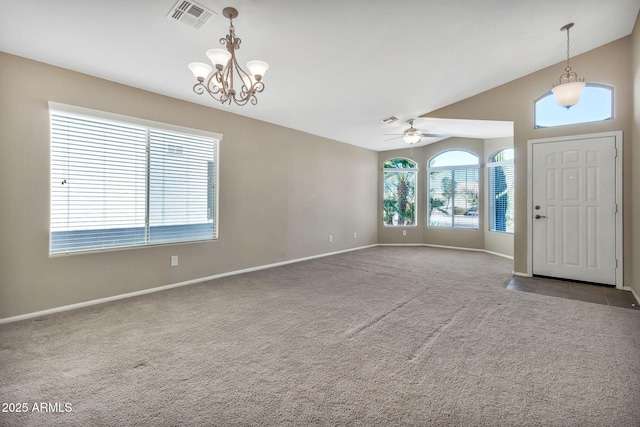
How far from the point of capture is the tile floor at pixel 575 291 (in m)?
3.49

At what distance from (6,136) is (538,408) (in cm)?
479

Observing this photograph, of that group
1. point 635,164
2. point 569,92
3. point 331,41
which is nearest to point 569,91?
point 569,92

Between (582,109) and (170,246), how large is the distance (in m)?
6.05

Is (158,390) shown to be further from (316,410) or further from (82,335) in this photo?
(82,335)

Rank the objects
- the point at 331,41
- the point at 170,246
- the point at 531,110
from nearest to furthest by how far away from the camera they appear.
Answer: the point at 331,41 < the point at 170,246 < the point at 531,110

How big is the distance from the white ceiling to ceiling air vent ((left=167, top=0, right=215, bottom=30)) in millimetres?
61

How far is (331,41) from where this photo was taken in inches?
120

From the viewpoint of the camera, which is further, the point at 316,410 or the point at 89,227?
the point at 89,227

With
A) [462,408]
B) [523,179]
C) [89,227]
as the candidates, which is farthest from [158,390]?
[523,179]

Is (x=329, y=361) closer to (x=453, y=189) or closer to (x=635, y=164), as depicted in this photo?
(x=635, y=164)

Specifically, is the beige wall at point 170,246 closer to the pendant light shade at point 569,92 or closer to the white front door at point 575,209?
the white front door at point 575,209

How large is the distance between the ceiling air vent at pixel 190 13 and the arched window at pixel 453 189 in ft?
21.8

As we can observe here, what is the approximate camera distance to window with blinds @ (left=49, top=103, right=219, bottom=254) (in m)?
3.25

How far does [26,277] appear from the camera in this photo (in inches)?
118
